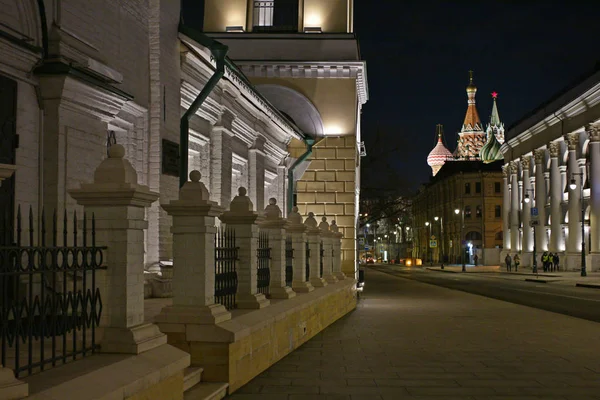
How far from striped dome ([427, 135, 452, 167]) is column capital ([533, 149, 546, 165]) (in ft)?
285

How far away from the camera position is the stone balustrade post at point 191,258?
873 cm

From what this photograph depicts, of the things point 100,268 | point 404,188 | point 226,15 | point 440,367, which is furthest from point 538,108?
point 100,268

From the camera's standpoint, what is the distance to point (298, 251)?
50.6 ft

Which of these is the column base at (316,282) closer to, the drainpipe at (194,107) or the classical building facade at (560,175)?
the drainpipe at (194,107)

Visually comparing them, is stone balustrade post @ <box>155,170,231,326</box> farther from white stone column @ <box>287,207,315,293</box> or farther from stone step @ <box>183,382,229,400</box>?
white stone column @ <box>287,207,315,293</box>

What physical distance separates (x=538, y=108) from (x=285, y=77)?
4865 centimetres

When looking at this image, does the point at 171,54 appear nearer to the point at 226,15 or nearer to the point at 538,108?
the point at 226,15

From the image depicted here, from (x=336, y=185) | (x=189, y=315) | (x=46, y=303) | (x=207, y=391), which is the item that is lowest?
(x=207, y=391)

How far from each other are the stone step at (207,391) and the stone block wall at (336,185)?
1804 centimetres

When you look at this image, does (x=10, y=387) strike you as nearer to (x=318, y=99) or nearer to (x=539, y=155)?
(x=318, y=99)

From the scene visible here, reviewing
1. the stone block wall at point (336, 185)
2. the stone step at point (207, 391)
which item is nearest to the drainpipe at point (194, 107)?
the stone step at point (207, 391)

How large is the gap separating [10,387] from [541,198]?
230 ft

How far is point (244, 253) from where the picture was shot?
11117 mm

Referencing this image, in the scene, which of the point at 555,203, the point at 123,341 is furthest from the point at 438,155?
the point at 123,341
